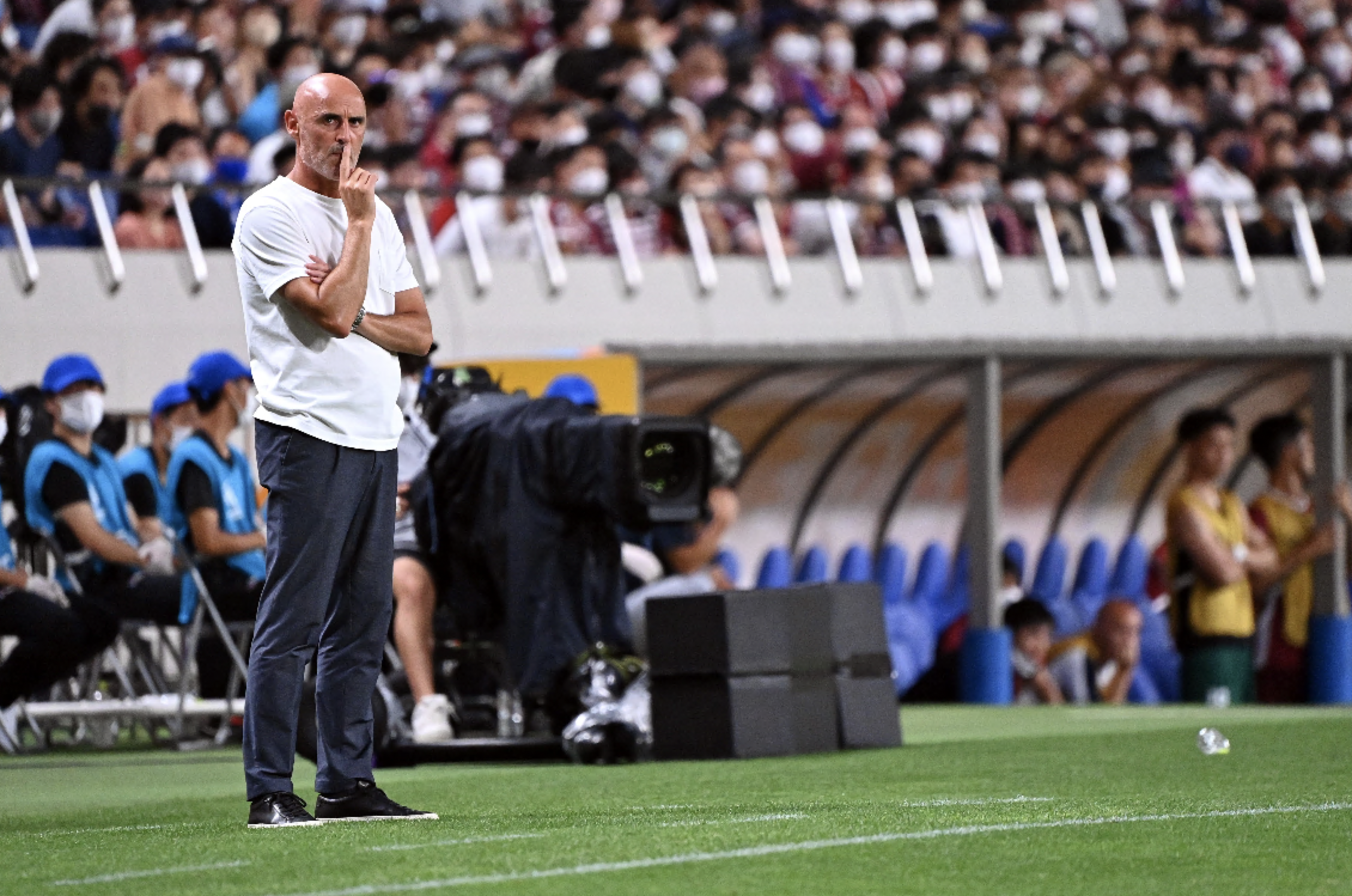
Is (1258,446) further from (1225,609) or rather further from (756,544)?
(756,544)

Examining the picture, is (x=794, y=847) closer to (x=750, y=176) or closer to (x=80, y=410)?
(x=80, y=410)

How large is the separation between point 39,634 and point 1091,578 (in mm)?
9775

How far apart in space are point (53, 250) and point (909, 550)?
638cm

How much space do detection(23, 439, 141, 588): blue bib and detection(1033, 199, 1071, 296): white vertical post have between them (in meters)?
8.39

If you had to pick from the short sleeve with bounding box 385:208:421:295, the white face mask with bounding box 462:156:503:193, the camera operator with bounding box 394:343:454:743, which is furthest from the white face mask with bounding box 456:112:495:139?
the short sleeve with bounding box 385:208:421:295

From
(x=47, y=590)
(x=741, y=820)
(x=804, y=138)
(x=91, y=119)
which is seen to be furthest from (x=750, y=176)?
(x=741, y=820)

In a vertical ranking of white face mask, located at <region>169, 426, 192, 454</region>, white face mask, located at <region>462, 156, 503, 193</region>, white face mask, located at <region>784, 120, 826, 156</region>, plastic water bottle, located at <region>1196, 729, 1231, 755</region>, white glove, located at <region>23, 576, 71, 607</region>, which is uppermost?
white face mask, located at <region>784, 120, 826, 156</region>

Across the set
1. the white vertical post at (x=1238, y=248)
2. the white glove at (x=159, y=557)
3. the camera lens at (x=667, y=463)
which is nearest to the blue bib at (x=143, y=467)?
the white glove at (x=159, y=557)

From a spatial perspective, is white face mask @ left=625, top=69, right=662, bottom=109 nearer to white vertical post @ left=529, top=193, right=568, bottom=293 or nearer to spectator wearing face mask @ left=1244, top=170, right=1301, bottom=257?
white vertical post @ left=529, top=193, right=568, bottom=293

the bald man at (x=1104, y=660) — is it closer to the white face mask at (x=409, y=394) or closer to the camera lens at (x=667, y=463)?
the camera lens at (x=667, y=463)

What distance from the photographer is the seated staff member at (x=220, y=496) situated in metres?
10.5

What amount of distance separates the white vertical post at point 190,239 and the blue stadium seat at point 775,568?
433cm

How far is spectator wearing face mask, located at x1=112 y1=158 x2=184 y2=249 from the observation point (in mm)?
14664

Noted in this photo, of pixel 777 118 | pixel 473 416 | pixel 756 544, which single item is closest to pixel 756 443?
pixel 756 544
